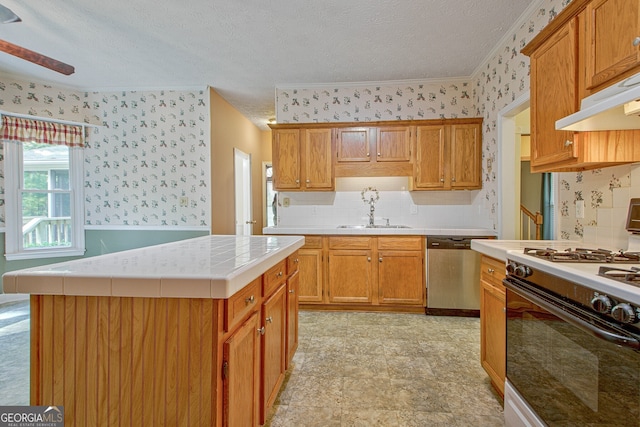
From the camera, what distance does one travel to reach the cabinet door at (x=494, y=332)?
1.73 m

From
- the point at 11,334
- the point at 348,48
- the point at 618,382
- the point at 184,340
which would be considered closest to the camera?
Answer: the point at 618,382

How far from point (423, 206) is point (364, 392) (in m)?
2.52

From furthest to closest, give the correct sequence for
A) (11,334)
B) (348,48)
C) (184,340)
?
1. (348,48)
2. (11,334)
3. (184,340)

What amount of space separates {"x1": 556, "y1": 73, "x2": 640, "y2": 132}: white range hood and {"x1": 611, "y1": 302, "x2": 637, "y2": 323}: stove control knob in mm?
679

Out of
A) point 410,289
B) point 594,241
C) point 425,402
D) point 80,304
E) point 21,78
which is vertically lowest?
point 425,402

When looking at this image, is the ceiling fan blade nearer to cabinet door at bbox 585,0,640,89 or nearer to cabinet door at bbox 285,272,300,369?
cabinet door at bbox 285,272,300,369

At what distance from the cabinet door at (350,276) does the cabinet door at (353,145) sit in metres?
1.10

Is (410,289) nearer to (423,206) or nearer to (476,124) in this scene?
(423,206)

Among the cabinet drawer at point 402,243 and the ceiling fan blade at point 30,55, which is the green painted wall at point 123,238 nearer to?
the ceiling fan blade at point 30,55

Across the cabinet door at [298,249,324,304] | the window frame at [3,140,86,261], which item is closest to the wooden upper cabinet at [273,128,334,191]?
the cabinet door at [298,249,324,304]

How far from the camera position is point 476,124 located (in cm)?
351

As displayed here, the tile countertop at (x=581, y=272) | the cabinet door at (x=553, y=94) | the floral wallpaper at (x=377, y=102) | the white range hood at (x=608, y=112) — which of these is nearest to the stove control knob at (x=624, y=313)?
the tile countertop at (x=581, y=272)

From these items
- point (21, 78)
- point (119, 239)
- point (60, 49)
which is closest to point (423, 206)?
point (119, 239)

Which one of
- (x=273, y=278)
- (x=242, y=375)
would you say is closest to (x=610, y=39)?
(x=273, y=278)
